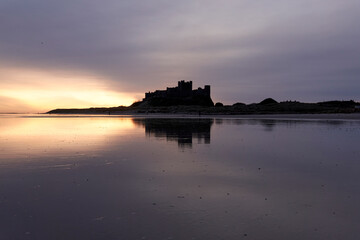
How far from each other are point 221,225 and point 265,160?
7.78 meters

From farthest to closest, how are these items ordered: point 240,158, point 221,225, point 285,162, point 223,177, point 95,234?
point 240,158, point 285,162, point 223,177, point 221,225, point 95,234

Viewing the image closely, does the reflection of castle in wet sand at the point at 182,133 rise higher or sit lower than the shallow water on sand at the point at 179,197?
higher

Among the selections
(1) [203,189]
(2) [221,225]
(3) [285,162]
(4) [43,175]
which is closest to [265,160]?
(3) [285,162]

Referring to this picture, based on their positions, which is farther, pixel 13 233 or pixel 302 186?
pixel 302 186

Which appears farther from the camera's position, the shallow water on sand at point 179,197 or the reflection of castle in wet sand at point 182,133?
the reflection of castle in wet sand at point 182,133

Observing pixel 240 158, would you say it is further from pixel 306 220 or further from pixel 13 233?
pixel 13 233

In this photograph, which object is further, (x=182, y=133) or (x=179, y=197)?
(x=182, y=133)

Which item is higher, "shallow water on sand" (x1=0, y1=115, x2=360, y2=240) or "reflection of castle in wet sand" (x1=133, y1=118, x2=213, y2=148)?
"reflection of castle in wet sand" (x1=133, y1=118, x2=213, y2=148)

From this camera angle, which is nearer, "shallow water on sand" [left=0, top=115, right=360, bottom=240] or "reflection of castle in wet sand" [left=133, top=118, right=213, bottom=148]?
"shallow water on sand" [left=0, top=115, right=360, bottom=240]

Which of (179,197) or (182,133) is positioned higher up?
(182,133)

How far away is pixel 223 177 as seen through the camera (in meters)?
9.70

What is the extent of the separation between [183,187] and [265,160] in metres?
5.85

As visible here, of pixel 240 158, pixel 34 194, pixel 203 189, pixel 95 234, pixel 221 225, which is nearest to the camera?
pixel 95 234

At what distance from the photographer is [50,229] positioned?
18.3 ft
